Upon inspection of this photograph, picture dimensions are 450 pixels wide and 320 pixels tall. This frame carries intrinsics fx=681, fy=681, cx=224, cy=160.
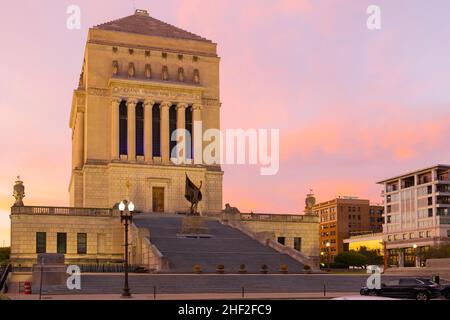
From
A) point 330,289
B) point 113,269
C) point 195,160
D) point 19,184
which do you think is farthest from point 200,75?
point 330,289

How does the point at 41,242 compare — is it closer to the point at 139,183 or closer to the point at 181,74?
the point at 139,183

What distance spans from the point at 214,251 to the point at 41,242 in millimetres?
21541

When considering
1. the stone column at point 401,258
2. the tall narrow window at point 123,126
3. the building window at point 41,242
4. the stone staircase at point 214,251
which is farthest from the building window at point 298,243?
the stone column at point 401,258

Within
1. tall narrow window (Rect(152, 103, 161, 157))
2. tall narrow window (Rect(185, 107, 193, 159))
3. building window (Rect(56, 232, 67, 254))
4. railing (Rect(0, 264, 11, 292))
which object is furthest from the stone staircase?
tall narrow window (Rect(185, 107, 193, 159))

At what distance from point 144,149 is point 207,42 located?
59.4ft

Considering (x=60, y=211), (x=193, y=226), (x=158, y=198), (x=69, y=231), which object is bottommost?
(x=69, y=231)

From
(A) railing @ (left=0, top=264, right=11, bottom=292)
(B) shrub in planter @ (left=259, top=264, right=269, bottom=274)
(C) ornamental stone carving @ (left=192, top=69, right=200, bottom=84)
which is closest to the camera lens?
(A) railing @ (left=0, top=264, right=11, bottom=292)

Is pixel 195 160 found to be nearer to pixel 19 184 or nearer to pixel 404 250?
pixel 19 184

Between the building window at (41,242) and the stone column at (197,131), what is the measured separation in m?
Result: 23.9

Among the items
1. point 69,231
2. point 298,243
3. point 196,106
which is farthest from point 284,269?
point 196,106

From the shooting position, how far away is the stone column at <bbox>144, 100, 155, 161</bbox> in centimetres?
8631

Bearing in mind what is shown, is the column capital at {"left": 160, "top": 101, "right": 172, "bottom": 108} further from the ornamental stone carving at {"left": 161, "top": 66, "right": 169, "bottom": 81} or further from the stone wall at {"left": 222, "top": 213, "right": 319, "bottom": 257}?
the stone wall at {"left": 222, "top": 213, "right": 319, "bottom": 257}

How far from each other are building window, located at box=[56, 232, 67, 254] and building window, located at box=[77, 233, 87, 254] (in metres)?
1.49

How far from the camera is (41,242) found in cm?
7181
